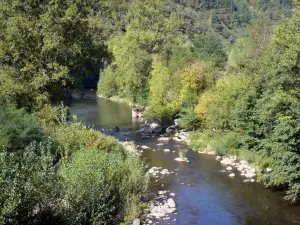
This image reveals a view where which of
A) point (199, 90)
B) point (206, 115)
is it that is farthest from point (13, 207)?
point (199, 90)

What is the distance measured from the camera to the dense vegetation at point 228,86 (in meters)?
20.6

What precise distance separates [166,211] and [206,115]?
59.0ft

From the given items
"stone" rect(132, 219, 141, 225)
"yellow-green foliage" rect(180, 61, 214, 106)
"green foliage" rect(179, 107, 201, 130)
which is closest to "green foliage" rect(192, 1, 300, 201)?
"green foliage" rect(179, 107, 201, 130)

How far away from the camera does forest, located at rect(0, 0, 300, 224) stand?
44.3 ft

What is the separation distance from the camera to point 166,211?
18.7m

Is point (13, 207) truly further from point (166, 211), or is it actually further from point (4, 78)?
point (4, 78)

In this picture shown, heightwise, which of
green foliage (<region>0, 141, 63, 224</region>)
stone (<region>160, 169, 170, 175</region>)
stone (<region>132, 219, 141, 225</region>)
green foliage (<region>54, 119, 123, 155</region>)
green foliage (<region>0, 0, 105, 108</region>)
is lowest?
stone (<region>160, 169, 170, 175</region>)

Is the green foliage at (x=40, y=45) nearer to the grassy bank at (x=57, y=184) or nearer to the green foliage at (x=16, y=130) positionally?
the grassy bank at (x=57, y=184)

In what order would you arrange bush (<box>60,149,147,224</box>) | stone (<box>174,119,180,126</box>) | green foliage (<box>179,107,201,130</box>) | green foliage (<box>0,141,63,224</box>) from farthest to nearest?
stone (<box>174,119,180,126</box>) → green foliage (<box>179,107,201,130</box>) → bush (<box>60,149,147,224</box>) → green foliage (<box>0,141,63,224</box>)

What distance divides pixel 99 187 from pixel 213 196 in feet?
28.9

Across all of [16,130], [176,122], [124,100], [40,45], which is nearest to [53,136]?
[16,130]

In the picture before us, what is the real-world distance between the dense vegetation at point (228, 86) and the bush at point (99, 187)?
8.12 meters

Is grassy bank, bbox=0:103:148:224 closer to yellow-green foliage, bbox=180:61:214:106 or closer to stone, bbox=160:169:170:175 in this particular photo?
stone, bbox=160:169:170:175

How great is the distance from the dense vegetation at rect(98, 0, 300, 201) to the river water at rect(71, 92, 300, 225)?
1.30m
